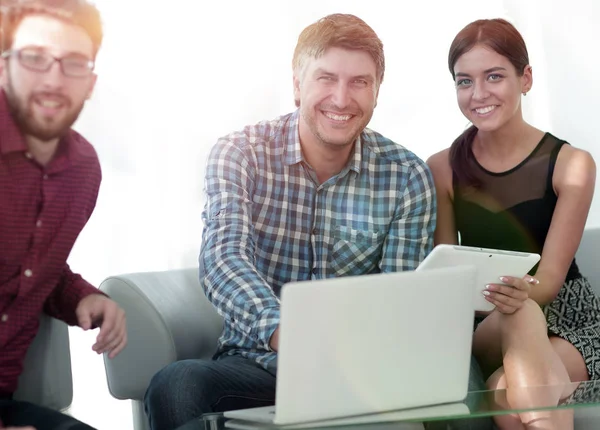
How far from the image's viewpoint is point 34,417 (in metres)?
1.53

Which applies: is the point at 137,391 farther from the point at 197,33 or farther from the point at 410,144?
the point at 410,144

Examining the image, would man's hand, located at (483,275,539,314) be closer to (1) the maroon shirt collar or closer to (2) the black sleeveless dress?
(2) the black sleeveless dress

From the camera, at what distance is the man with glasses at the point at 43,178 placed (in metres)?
1.65

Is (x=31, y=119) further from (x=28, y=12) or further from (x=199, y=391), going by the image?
(x=199, y=391)

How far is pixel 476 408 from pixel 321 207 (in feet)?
2.91

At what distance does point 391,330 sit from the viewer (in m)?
1.27

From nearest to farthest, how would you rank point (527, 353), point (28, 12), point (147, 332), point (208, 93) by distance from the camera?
point (527, 353), point (28, 12), point (147, 332), point (208, 93)

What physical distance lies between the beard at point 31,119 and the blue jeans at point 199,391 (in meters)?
0.53

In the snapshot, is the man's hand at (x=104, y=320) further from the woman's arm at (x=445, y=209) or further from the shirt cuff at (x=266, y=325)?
the woman's arm at (x=445, y=209)

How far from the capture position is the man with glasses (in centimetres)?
165

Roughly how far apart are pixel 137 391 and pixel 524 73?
4.15ft

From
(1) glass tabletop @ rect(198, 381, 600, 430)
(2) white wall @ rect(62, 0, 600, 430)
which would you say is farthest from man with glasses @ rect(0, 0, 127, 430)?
(2) white wall @ rect(62, 0, 600, 430)

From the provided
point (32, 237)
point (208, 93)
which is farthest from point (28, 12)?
point (208, 93)

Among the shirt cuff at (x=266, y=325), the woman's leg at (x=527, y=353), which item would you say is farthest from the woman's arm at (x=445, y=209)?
the shirt cuff at (x=266, y=325)
